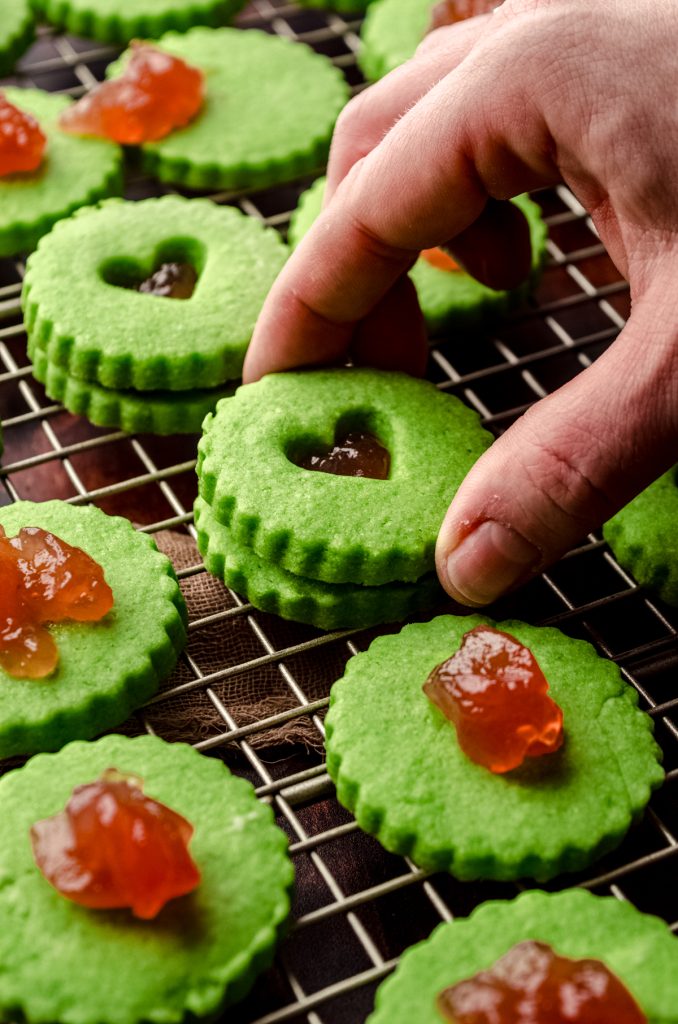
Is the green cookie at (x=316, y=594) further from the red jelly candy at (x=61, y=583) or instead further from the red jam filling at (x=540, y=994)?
the red jam filling at (x=540, y=994)

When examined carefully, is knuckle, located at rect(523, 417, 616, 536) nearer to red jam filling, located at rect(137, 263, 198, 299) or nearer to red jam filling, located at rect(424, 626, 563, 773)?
red jam filling, located at rect(424, 626, 563, 773)

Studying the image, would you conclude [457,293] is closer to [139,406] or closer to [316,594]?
[139,406]

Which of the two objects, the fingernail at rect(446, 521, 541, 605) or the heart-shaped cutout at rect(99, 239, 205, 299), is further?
the heart-shaped cutout at rect(99, 239, 205, 299)

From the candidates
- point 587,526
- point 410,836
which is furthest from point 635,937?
point 587,526

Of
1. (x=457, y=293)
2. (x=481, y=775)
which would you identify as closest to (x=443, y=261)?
(x=457, y=293)

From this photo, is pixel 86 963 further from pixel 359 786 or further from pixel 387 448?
pixel 387 448

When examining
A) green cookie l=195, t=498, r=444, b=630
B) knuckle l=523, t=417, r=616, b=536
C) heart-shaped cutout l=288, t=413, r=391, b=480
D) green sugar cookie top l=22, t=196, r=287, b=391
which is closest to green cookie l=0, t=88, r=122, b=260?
green sugar cookie top l=22, t=196, r=287, b=391
